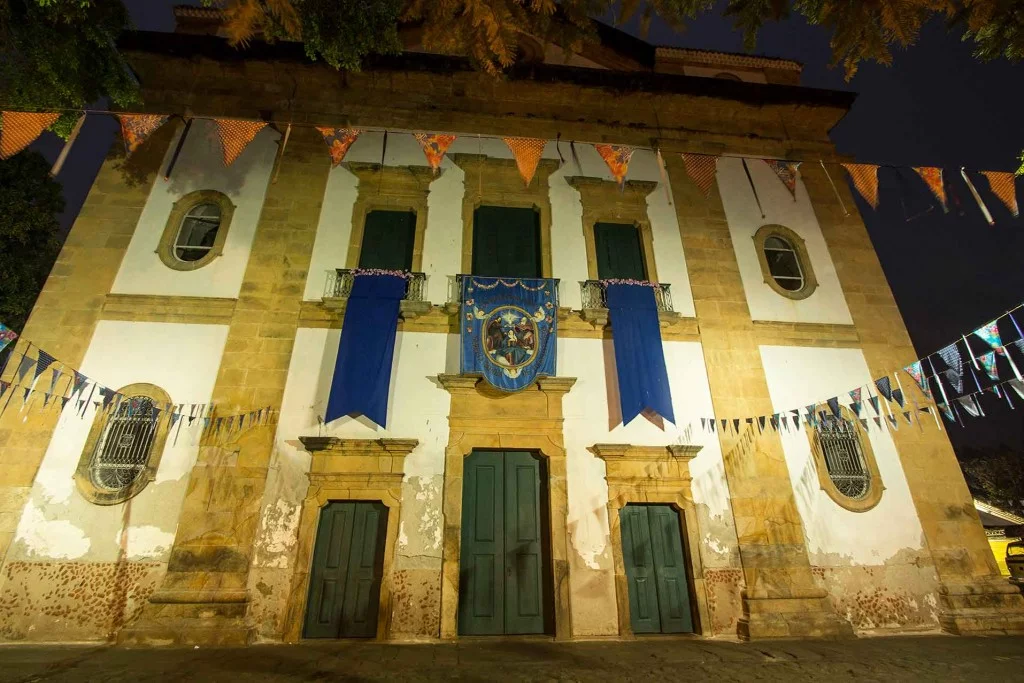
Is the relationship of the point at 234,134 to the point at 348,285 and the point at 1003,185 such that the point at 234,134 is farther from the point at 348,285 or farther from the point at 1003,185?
the point at 1003,185

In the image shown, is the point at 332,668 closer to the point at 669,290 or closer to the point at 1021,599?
the point at 669,290

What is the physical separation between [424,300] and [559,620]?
538cm

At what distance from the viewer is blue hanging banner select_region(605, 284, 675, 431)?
7.98 m

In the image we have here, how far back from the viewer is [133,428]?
291 inches

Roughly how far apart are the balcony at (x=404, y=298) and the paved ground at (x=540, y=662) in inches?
193

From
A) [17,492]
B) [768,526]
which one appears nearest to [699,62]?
[768,526]

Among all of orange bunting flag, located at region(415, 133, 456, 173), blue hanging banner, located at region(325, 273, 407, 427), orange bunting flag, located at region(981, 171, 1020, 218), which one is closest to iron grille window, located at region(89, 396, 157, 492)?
blue hanging banner, located at region(325, 273, 407, 427)

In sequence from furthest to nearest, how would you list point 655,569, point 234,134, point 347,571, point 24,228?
point 24,228, point 234,134, point 655,569, point 347,571

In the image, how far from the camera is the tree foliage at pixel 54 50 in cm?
702

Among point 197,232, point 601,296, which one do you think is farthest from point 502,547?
point 197,232

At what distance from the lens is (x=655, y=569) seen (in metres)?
7.37

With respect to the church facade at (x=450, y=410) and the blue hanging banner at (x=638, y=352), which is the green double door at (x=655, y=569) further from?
the blue hanging banner at (x=638, y=352)

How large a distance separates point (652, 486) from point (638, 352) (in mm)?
2179

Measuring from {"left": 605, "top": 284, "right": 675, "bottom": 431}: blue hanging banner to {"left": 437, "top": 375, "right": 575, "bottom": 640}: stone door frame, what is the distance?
973 millimetres
